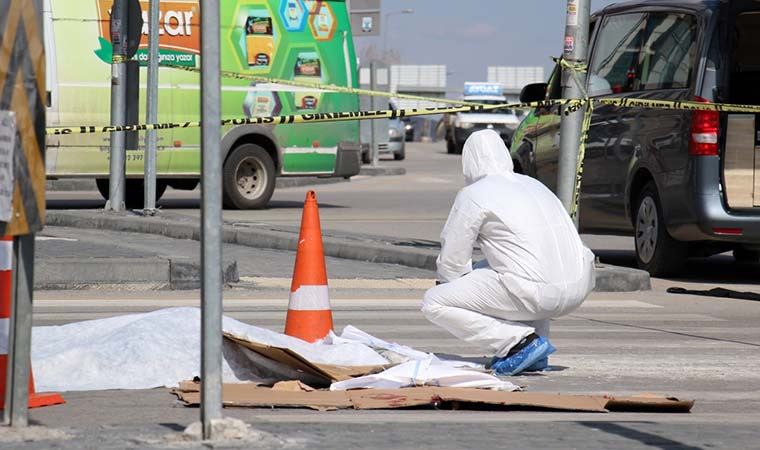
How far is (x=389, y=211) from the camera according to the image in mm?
21484

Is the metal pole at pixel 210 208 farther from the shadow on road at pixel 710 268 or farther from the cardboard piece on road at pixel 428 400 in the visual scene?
the shadow on road at pixel 710 268

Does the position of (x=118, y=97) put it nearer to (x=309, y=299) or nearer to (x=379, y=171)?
(x=309, y=299)

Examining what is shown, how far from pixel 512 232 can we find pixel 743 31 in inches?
243

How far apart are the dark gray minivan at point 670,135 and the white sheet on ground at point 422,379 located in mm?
5548

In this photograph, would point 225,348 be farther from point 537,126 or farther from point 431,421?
point 537,126

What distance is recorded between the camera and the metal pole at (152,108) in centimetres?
1638

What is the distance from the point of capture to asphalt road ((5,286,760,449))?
559cm

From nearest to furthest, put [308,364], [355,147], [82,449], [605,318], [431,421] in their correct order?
[82,449], [431,421], [308,364], [605,318], [355,147]

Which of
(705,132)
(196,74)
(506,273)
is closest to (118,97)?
(196,74)

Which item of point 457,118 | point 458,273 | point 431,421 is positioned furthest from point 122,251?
point 457,118

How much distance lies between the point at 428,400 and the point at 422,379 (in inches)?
19.1

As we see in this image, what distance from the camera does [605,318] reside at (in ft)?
33.9

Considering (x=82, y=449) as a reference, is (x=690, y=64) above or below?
above

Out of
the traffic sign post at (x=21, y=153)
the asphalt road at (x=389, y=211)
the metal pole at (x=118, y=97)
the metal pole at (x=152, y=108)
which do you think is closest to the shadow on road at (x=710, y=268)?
the asphalt road at (x=389, y=211)
